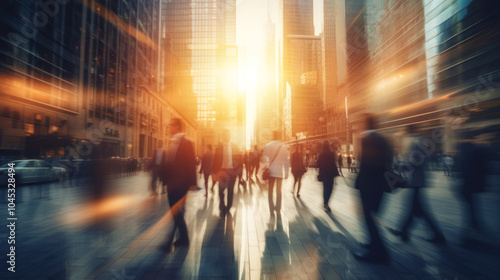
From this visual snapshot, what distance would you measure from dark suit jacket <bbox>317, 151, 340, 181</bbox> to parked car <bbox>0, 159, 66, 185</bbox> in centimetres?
1237

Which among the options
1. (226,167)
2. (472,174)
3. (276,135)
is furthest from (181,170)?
(472,174)

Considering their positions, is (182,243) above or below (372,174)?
below

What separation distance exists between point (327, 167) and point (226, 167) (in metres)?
2.61

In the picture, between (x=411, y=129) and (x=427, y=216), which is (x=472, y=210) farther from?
(x=411, y=129)

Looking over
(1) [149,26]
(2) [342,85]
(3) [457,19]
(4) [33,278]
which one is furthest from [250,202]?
(2) [342,85]

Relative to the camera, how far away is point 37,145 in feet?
66.6

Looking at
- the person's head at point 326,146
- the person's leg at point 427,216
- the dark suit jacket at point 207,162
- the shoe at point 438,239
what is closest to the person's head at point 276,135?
the person's head at point 326,146

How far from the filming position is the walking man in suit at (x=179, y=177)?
362 cm

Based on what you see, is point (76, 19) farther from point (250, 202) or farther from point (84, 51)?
point (250, 202)

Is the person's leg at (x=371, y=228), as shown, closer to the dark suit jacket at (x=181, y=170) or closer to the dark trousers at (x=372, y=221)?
the dark trousers at (x=372, y=221)

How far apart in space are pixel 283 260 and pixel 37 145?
2463cm

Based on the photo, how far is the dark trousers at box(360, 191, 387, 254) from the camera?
3.12 meters

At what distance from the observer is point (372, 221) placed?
3.20 metres

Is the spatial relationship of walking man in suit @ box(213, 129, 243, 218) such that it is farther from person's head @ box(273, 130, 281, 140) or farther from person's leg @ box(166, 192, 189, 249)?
person's leg @ box(166, 192, 189, 249)
